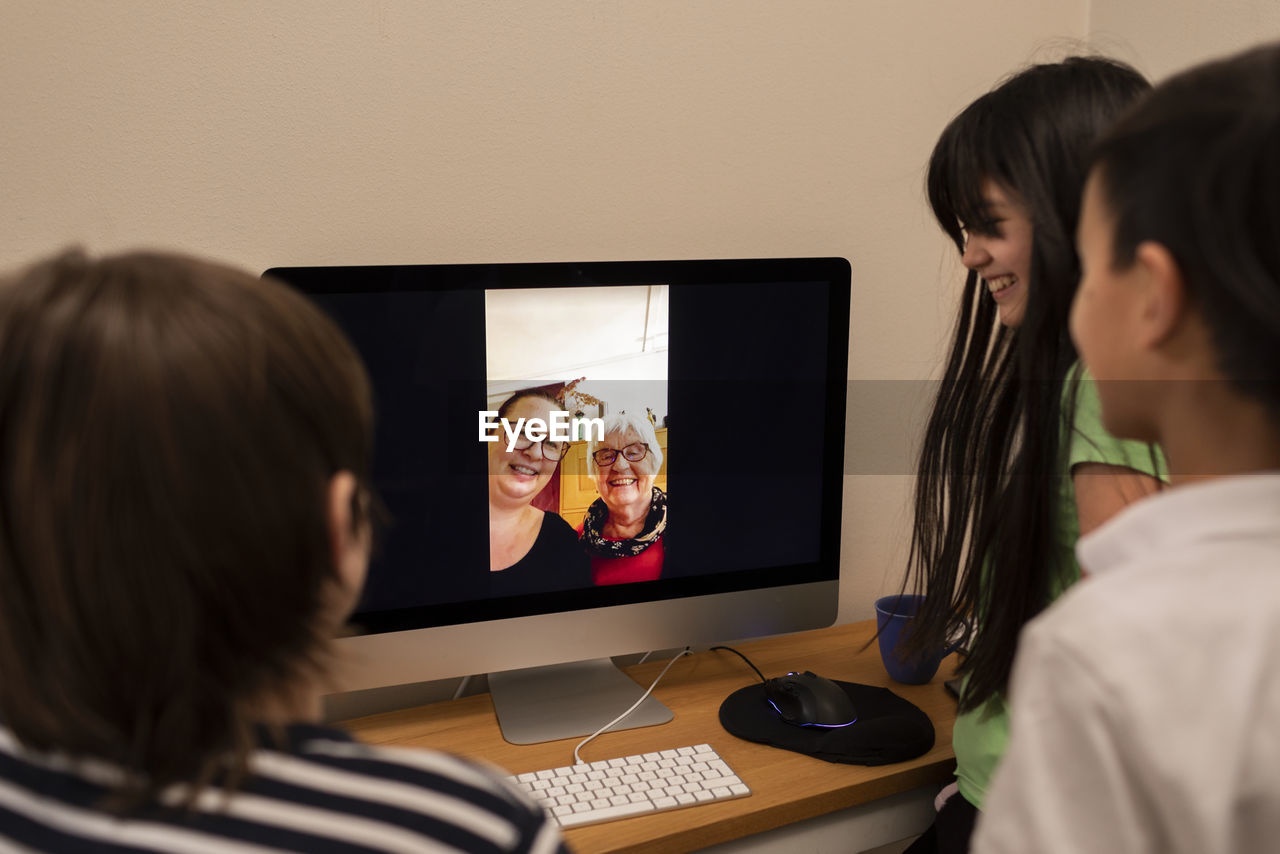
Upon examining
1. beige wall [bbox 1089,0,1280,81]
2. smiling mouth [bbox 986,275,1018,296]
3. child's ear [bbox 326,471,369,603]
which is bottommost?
child's ear [bbox 326,471,369,603]

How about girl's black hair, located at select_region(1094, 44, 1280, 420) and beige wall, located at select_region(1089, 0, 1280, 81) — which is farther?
beige wall, located at select_region(1089, 0, 1280, 81)

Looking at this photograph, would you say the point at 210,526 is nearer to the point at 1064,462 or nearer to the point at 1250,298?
the point at 1250,298

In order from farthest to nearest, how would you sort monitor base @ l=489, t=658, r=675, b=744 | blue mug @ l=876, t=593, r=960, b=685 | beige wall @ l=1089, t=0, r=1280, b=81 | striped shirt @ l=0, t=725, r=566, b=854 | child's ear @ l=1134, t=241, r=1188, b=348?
beige wall @ l=1089, t=0, r=1280, b=81 → blue mug @ l=876, t=593, r=960, b=685 → monitor base @ l=489, t=658, r=675, b=744 → child's ear @ l=1134, t=241, r=1188, b=348 → striped shirt @ l=0, t=725, r=566, b=854

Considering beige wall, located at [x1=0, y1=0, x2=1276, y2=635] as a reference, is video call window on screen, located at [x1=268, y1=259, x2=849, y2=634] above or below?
below

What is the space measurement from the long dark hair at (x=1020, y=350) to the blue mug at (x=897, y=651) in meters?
0.18

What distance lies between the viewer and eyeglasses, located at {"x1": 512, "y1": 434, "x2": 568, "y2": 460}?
4.25 ft

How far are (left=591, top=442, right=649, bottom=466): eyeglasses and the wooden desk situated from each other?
351mm

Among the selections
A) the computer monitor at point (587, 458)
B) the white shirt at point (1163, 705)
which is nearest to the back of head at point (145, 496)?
the white shirt at point (1163, 705)

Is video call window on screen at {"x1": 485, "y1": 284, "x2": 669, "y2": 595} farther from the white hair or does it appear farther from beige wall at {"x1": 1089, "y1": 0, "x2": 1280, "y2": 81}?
beige wall at {"x1": 1089, "y1": 0, "x2": 1280, "y2": 81}

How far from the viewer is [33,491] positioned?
527 mm

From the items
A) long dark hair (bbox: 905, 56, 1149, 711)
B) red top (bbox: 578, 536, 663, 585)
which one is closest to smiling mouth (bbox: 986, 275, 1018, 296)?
long dark hair (bbox: 905, 56, 1149, 711)

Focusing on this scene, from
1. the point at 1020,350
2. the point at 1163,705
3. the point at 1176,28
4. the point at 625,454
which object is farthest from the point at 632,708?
the point at 1176,28

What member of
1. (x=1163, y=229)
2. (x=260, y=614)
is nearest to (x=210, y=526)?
(x=260, y=614)

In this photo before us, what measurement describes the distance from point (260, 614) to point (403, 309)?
26.6 inches
